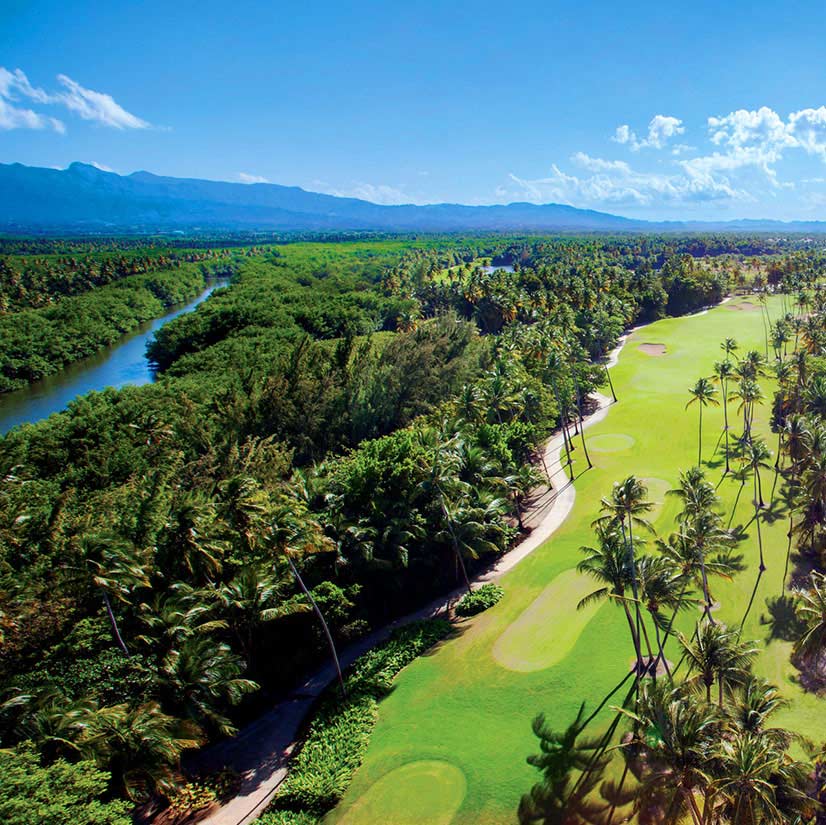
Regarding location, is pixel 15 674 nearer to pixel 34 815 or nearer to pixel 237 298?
pixel 34 815

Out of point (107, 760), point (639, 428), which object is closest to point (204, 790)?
point (107, 760)

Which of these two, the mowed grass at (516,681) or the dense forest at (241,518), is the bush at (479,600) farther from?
the dense forest at (241,518)

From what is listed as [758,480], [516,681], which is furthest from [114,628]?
[758,480]

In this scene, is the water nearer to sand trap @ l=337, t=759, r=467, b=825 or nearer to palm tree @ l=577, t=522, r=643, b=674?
sand trap @ l=337, t=759, r=467, b=825

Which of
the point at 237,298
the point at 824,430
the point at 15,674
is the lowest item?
the point at 15,674

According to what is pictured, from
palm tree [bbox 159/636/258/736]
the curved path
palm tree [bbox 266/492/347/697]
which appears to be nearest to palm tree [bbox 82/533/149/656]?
palm tree [bbox 159/636/258/736]
